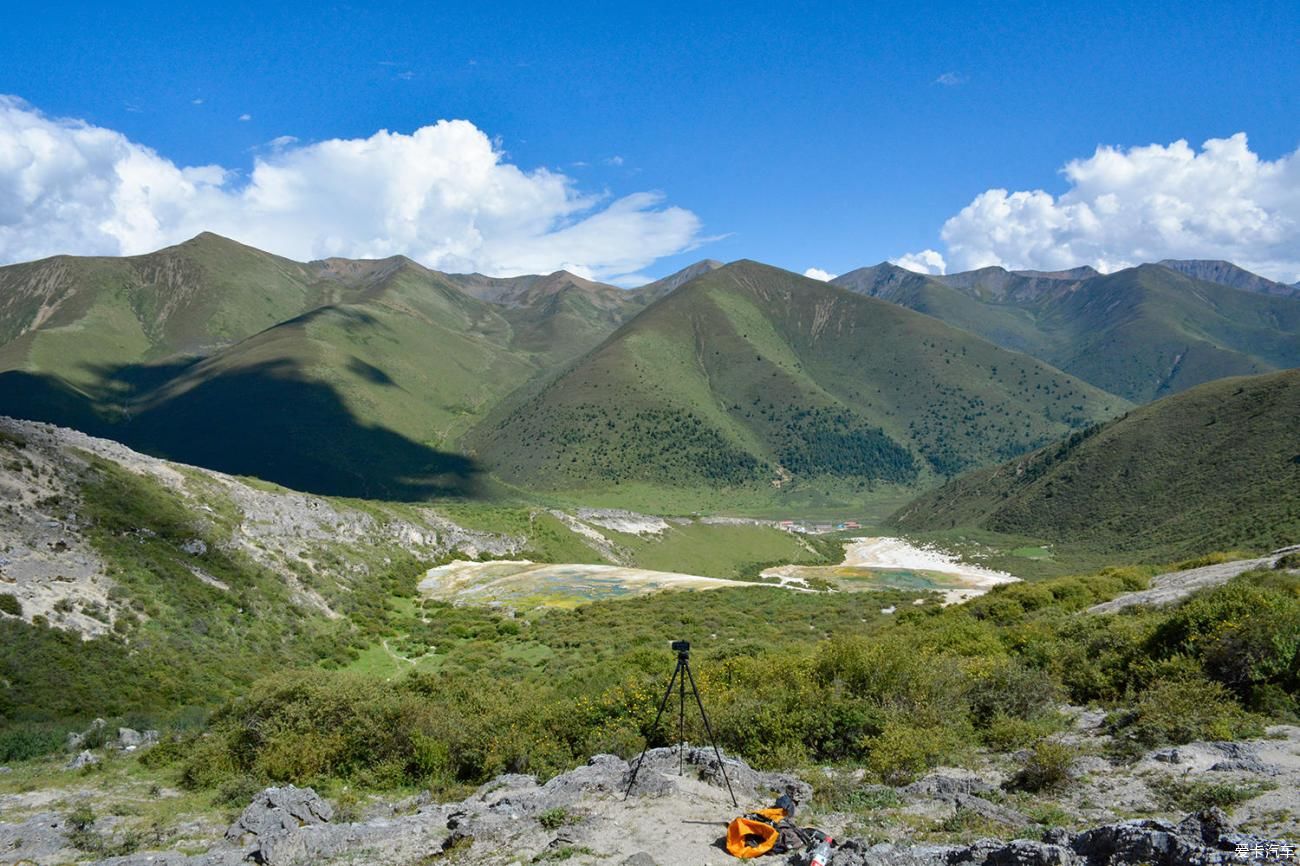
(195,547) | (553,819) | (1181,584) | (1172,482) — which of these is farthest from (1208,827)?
(1172,482)

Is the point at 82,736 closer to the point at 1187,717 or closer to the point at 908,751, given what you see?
the point at 908,751

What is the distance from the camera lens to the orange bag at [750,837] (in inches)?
390

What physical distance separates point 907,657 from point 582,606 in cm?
2946

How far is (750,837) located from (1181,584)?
87.1ft

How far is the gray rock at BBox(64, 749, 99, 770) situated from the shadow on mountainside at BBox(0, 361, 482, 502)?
128253mm

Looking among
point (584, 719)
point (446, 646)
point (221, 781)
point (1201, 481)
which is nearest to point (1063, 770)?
point (584, 719)

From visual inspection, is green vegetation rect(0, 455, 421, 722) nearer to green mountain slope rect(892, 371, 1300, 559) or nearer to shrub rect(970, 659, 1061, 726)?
shrub rect(970, 659, 1061, 726)

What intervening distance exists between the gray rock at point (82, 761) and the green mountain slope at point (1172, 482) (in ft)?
256

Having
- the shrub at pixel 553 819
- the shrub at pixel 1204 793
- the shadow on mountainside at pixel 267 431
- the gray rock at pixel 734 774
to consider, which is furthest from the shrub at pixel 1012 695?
the shadow on mountainside at pixel 267 431

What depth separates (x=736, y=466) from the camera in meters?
180

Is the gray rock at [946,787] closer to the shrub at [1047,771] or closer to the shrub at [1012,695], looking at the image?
the shrub at [1047,771]

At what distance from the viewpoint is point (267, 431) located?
160375mm

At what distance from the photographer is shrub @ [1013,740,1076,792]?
1162cm

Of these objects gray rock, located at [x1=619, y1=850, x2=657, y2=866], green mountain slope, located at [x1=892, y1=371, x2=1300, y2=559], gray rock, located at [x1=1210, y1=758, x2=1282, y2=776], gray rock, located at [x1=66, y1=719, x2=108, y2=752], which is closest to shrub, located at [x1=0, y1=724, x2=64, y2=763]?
gray rock, located at [x1=66, y1=719, x2=108, y2=752]
